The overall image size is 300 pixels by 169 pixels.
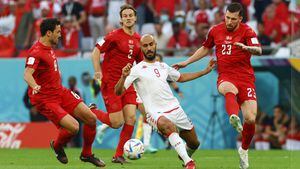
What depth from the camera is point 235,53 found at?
53.7 ft

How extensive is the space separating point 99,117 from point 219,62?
9.54 ft

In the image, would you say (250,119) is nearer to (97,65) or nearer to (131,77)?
(131,77)

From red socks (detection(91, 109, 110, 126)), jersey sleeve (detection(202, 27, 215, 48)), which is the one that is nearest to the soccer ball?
jersey sleeve (detection(202, 27, 215, 48))

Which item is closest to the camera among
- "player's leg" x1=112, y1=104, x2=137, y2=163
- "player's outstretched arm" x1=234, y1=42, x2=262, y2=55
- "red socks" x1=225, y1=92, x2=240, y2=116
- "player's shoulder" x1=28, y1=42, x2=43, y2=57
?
"red socks" x1=225, y1=92, x2=240, y2=116

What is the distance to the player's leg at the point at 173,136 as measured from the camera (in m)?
14.2

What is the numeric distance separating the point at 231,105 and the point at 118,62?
11.0 ft

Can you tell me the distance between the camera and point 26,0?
2827cm

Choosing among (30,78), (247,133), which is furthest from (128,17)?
(247,133)

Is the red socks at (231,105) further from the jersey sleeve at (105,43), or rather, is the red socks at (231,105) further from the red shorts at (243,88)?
the jersey sleeve at (105,43)

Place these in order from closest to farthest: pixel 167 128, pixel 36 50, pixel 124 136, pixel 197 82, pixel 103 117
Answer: pixel 167 128 → pixel 36 50 → pixel 124 136 → pixel 103 117 → pixel 197 82

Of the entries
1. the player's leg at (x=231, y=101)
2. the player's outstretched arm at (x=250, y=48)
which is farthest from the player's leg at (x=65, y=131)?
the player's outstretched arm at (x=250, y=48)

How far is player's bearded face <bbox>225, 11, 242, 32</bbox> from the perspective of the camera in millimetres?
16266

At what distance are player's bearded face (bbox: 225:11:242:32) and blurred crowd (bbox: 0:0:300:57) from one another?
9.02m

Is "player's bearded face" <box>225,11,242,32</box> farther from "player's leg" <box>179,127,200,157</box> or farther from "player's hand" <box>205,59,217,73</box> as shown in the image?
"player's leg" <box>179,127,200,157</box>
